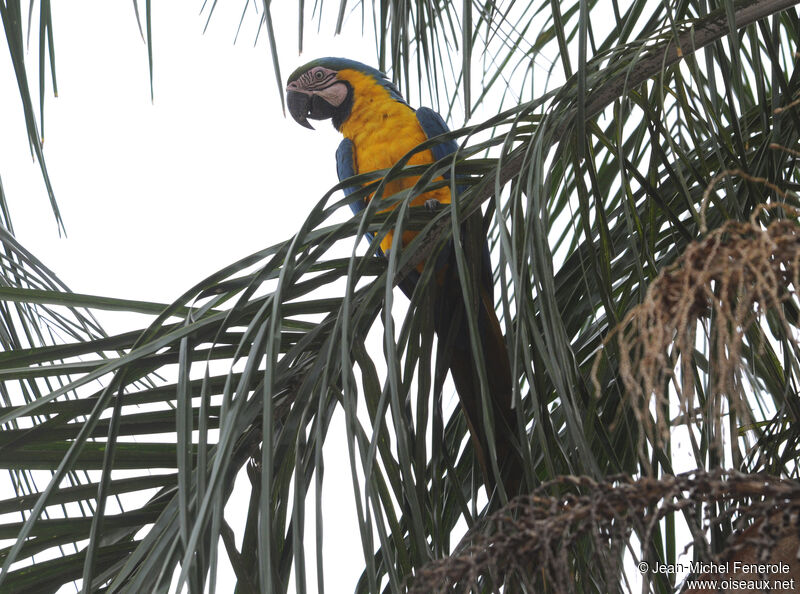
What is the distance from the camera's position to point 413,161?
1435 millimetres

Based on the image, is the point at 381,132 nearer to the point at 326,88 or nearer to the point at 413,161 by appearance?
the point at 413,161

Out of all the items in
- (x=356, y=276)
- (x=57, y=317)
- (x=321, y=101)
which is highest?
(x=321, y=101)

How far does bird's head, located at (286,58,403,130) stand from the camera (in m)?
1.72

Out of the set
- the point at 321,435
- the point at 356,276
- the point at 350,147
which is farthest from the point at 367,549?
the point at 350,147

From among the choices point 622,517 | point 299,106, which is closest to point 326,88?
point 299,106

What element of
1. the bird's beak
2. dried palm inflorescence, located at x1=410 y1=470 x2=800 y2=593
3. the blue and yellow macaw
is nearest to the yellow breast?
the blue and yellow macaw

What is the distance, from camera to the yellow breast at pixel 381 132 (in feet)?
4.93

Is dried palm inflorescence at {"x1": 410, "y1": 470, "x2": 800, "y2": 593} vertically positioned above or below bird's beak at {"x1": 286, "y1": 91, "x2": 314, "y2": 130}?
below

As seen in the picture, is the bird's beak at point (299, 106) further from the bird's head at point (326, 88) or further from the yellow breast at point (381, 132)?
the yellow breast at point (381, 132)

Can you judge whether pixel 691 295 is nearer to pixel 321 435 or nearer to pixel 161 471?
pixel 321 435

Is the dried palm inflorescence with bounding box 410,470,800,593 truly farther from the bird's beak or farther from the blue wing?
the bird's beak

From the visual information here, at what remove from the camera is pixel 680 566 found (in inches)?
21.5

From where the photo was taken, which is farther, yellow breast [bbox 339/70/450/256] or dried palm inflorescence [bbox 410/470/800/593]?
yellow breast [bbox 339/70/450/256]

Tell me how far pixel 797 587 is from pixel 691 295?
13cm
